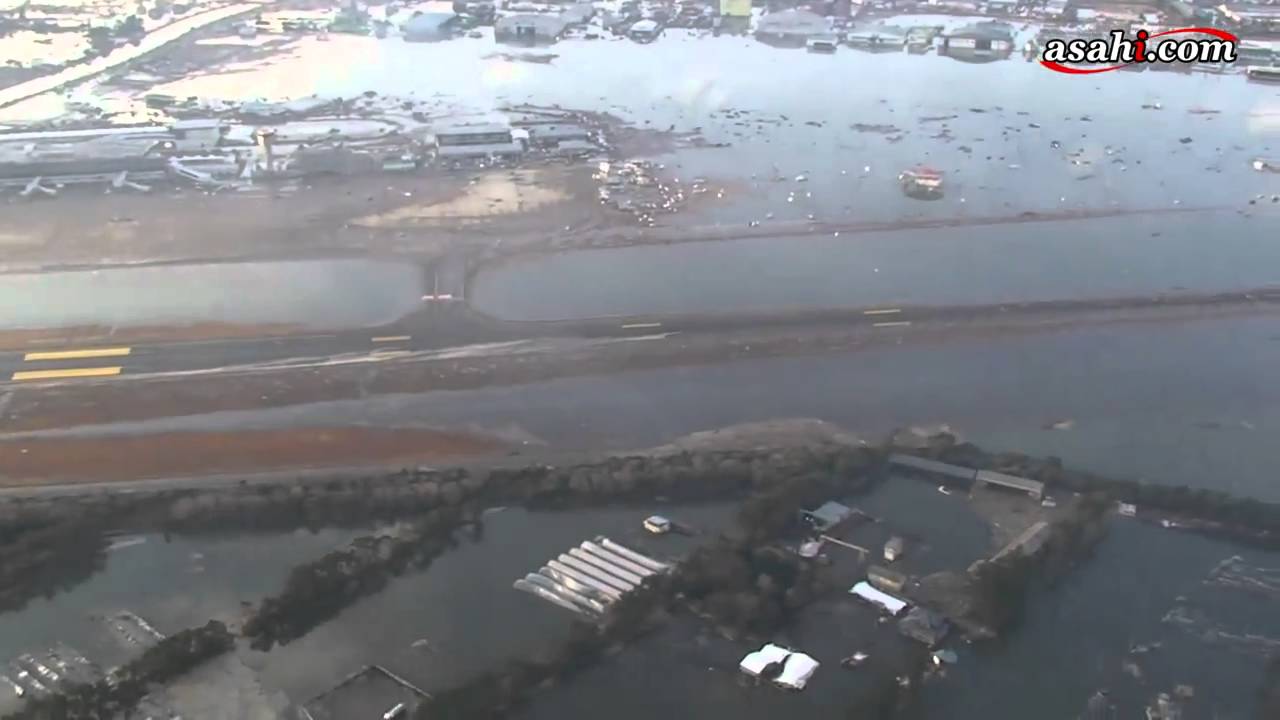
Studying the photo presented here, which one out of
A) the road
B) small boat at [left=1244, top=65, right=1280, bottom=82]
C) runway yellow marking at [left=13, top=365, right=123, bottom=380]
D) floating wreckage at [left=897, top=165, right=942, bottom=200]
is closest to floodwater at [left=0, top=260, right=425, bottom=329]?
the road

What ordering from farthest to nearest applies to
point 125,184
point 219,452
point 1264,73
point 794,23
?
point 794,23
point 1264,73
point 125,184
point 219,452

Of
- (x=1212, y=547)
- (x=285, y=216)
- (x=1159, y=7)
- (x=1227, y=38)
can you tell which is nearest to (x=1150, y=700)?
(x=1212, y=547)

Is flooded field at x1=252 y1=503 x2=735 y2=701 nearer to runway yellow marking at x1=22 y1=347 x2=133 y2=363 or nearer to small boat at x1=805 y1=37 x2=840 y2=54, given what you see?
runway yellow marking at x1=22 y1=347 x2=133 y2=363

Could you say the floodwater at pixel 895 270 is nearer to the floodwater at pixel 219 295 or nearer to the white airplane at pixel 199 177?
the floodwater at pixel 219 295

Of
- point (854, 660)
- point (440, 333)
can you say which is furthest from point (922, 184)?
point (854, 660)

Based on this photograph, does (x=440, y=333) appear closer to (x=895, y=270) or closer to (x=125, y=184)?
(x=895, y=270)

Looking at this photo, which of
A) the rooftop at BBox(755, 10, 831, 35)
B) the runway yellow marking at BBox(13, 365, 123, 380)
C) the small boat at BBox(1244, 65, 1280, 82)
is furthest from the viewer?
the rooftop at BBox(755, 10, 831, 35)

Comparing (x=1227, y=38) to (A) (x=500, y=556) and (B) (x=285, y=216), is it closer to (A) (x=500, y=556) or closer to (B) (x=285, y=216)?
(B) (x=285, y=216)
